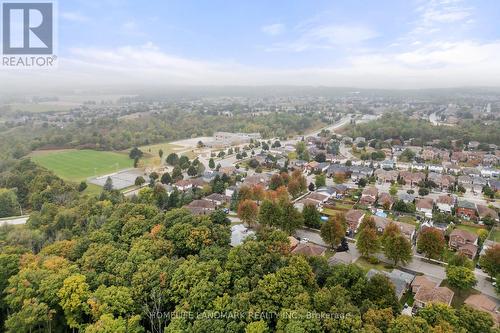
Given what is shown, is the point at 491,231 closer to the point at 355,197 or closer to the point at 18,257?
the point at 355,197

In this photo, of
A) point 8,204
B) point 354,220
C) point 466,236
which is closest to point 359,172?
point 354,220

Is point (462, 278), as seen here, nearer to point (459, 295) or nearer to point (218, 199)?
point (459, 295)

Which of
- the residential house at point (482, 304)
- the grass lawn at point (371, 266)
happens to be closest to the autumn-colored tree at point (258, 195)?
the grass lawn at point (371, 266)

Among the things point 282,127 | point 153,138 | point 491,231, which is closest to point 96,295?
point 491,231

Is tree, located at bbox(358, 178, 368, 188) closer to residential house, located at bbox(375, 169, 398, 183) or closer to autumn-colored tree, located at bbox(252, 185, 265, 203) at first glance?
residential house, located at bbox(375, 169, 398, 183)

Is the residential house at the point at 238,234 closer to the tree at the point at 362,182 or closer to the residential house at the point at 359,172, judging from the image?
the tree at the point at 362,182

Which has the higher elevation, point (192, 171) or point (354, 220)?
point (192, 171)
